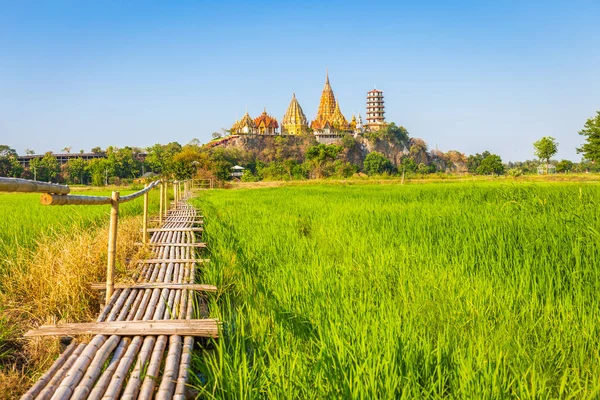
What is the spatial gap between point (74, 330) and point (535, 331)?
2.16 meters

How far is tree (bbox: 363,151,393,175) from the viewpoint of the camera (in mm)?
76062

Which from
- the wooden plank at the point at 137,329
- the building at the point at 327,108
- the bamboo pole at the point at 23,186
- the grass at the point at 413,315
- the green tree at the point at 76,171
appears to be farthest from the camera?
the building at the point at 327,108

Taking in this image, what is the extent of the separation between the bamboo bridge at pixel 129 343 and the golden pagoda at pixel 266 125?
80194 mm

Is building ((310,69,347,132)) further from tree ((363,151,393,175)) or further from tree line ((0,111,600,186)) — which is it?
tree ((363,151,393,175))

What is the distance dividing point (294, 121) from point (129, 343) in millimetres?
85283

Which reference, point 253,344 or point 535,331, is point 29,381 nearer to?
point 253,344

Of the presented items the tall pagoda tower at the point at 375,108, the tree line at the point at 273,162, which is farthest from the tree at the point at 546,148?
the tall pagoda tower at the point at 375,108

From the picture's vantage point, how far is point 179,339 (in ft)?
6.98

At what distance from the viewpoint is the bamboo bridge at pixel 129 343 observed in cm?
165

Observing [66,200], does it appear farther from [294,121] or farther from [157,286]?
[294,121]

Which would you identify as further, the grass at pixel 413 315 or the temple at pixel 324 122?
the temple at pixel 324 122

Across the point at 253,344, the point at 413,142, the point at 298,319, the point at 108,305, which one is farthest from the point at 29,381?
the point at 413,142

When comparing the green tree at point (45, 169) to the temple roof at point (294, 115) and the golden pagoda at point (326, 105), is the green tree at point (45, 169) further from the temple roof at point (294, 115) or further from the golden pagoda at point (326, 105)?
the golden pagoda at point (326, 105)

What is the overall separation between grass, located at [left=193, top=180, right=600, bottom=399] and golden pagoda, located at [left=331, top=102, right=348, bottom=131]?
282 feet
